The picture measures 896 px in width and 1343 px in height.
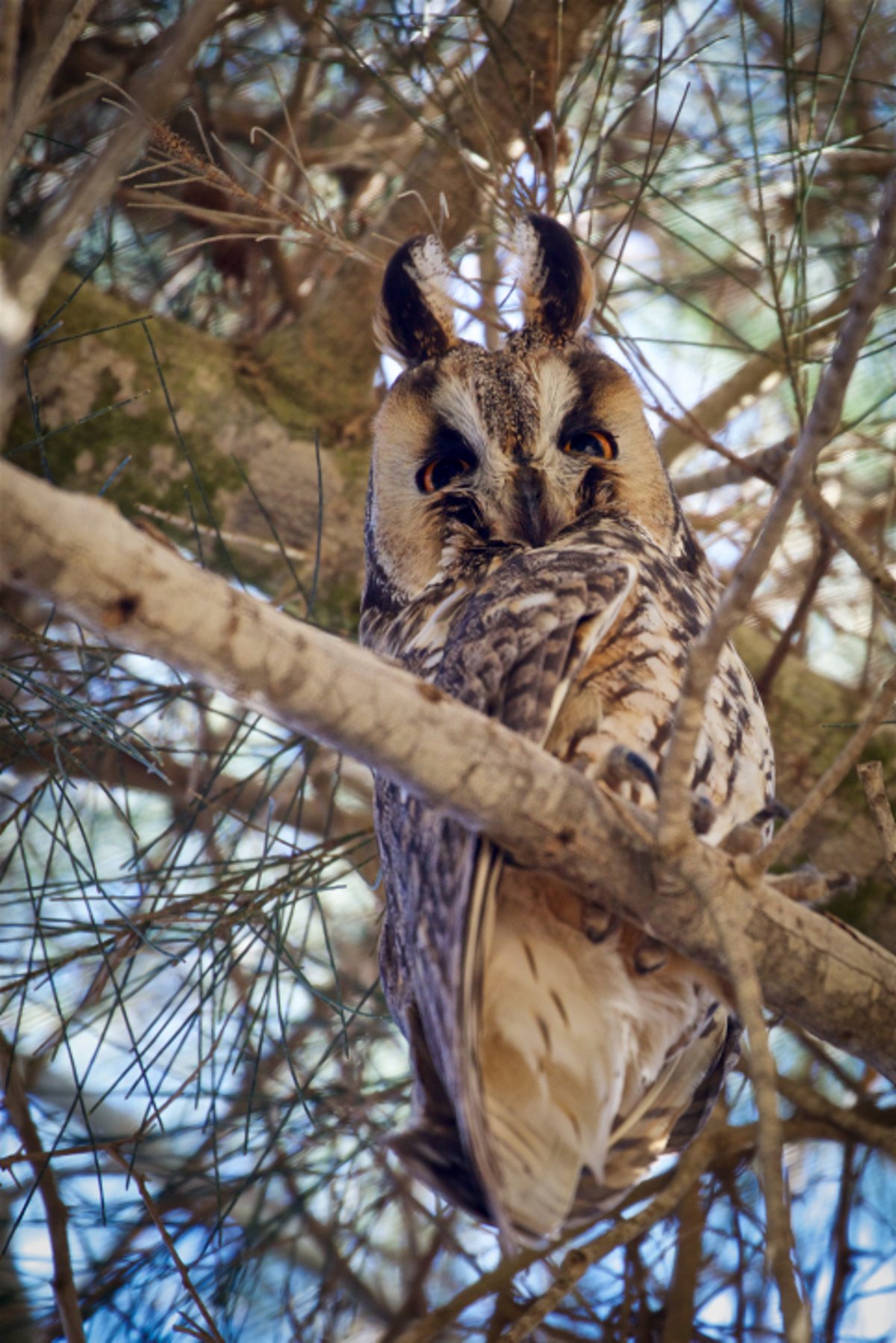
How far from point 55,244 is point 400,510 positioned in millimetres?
1208

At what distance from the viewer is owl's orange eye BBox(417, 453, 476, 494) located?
177 centimetres

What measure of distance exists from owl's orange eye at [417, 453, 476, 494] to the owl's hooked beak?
12cm

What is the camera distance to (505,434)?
168 cm

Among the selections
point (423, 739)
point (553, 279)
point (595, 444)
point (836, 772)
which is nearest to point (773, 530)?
point (836, 772)

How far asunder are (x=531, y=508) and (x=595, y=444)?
21 cm

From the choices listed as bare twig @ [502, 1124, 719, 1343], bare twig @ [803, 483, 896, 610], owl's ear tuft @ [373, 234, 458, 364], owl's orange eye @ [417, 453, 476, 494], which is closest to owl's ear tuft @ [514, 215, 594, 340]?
owl's ear tuft @ [373, 234, 458, 364]

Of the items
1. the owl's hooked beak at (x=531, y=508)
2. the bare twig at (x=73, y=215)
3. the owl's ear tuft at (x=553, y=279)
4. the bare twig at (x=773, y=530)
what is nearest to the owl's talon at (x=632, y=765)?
the bare twig at (x=773, y=530)

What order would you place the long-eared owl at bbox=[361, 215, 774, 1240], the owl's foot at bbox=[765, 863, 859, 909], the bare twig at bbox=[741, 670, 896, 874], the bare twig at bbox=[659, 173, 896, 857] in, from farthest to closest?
1. the long-eared owl at bbox=[361, 215, 774, 1240]
2. the owl's foot at bbox=[765, 863, 859, 909]
3. the bare twig at bbox=[741, 670, 896, 874]
4. the bare twig at bbox=[659, 173, 896, 857]

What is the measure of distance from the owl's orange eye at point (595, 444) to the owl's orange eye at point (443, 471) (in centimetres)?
17

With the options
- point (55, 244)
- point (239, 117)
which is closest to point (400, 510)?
point (55, 244)

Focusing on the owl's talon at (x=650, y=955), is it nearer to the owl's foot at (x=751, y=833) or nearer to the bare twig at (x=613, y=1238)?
the owl's foot at (x=751, y=833)

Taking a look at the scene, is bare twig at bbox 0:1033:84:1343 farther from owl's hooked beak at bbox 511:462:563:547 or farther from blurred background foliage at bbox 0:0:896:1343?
owl's hooked beak at bbox 511:462:563:547

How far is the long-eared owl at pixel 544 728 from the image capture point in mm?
1246

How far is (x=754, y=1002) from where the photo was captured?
90cm
